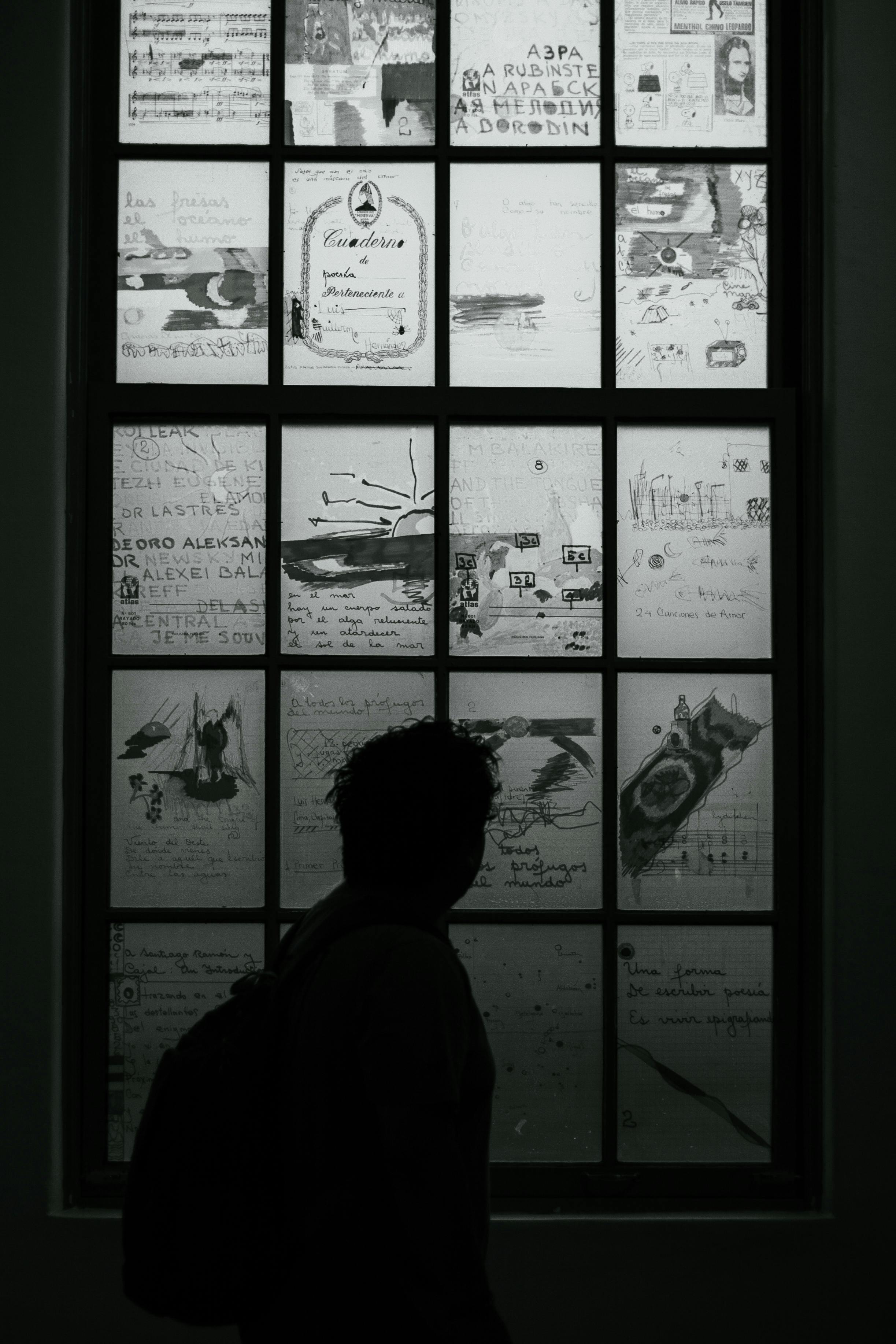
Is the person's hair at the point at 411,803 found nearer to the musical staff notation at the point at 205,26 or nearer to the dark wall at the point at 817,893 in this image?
the dark wall at the point at 817,893

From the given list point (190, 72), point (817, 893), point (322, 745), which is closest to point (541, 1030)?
point (817, 893)

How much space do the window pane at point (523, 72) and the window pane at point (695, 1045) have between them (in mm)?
2044

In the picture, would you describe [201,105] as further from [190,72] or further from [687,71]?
[687,71]

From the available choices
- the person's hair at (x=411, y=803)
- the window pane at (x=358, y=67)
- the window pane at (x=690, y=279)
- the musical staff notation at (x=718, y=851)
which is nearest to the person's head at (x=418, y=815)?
the person's hair at (x=411, y=803)

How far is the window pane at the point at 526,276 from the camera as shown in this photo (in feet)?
8.61

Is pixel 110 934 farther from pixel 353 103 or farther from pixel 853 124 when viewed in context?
pixel 853 124

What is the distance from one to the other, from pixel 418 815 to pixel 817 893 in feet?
4.85

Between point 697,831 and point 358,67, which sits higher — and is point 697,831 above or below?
below

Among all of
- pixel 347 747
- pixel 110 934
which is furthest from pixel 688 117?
pixel 110 934

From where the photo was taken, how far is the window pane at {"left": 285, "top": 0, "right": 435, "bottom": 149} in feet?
8.65

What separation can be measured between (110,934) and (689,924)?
1.42 m

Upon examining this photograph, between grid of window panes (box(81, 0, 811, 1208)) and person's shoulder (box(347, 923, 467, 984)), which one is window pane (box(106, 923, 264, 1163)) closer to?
grid of window panes (box(81, 0, 811, 1208))

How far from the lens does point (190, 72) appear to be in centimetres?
265

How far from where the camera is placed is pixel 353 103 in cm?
264
